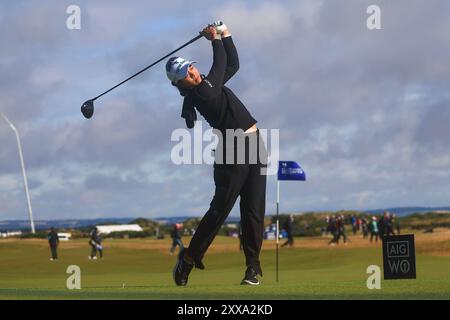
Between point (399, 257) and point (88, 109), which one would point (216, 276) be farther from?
point (88, 109)

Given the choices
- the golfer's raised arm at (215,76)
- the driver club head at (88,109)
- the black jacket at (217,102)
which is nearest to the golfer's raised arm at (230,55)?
the black jacket at (217,102)

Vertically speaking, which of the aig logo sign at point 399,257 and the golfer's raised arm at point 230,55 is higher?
the golfer's raised arm at point 230,55

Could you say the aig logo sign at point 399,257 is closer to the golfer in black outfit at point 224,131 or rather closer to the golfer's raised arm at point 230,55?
the golfer in black outfit at point 224,131

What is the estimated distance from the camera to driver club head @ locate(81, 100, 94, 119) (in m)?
13.6

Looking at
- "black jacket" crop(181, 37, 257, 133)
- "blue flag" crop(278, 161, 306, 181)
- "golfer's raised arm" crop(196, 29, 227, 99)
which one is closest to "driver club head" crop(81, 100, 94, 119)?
"black jacket" crop(181, 37, 257, 133)

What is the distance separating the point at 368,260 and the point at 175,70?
36632 mm

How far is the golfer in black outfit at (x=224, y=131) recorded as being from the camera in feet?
40.0

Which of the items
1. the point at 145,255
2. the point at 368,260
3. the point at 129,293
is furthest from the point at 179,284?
the point at 145,255

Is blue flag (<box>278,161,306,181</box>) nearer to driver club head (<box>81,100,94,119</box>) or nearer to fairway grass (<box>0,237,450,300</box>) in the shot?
fairway grass (<box>0,237,450,300</box>)

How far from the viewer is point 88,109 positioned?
1360 centimetres

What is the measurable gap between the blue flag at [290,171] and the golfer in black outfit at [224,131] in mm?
15110

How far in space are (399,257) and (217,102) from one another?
3781 mm

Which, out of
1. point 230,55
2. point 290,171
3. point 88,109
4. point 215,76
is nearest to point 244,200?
point 215,76
